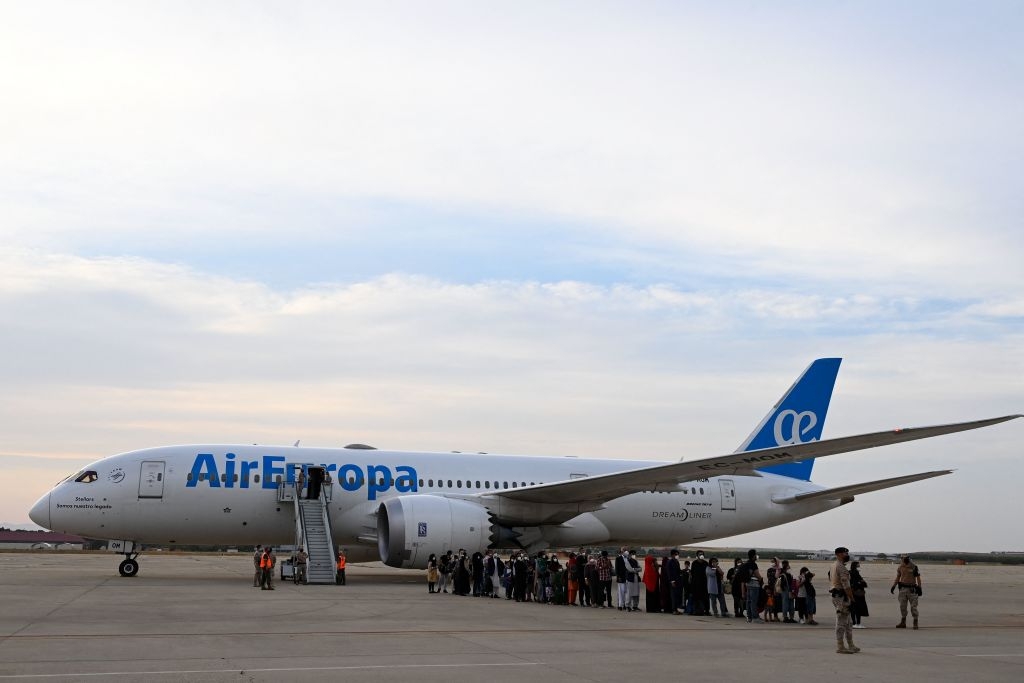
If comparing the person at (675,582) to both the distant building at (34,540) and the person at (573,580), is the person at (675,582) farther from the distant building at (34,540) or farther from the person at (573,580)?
the distant building at (34,540)

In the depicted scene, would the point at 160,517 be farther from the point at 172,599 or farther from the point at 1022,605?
the point at 1022,605

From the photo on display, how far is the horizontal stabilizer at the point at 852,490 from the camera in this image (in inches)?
1013

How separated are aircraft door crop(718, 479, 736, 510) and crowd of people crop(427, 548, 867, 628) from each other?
908cm

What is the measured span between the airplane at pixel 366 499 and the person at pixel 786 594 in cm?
460

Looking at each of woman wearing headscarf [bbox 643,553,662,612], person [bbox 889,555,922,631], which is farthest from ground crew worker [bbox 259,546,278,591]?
person [bbox 889,555,922,631]

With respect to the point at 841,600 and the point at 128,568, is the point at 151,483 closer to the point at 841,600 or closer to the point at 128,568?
the point at 128,568

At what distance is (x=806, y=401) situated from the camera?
3272cm

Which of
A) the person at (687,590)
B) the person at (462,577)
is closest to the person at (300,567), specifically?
the person at (462,577)

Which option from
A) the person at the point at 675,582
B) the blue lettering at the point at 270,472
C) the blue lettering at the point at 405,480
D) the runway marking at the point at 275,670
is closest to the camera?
the runway marking at the point at 275,670

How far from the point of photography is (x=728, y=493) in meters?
32.0

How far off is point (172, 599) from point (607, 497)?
38.3 feet

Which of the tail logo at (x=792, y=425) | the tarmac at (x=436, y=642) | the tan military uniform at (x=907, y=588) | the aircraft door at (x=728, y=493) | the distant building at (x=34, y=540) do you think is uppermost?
the tail logo at (x=792, y=425)

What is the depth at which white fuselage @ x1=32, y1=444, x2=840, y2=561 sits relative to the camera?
26.0 meters

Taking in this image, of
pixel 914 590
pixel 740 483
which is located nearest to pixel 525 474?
pixel 740 483
